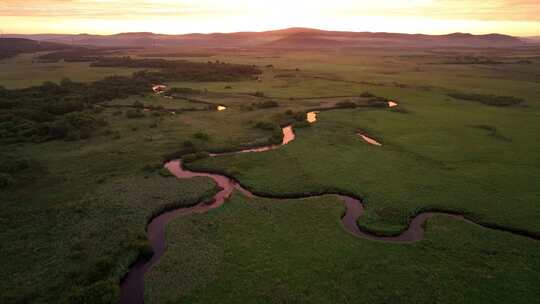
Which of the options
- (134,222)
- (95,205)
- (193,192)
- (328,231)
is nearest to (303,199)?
(328,231)

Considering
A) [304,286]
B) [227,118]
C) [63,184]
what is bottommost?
[304,286]

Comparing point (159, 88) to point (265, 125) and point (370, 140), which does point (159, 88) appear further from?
point (370, 140)

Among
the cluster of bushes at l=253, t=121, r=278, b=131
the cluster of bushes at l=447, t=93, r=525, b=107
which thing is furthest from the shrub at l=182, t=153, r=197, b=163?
the cluster of bushes at l=447, t=93, r=525, b=107

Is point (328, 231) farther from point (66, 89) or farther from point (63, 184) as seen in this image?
point (66, 89)

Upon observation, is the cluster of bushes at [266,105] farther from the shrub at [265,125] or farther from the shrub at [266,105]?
the shrub at [265,125]

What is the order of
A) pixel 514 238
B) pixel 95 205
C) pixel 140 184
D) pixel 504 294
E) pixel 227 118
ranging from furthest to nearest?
pixel 227 118 < pixel 140 184 < pixel 95 205 < pixel 514 238 < pixel 504 294

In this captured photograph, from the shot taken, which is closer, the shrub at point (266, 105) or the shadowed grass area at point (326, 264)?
the shadowed grass area at point (326, 264)

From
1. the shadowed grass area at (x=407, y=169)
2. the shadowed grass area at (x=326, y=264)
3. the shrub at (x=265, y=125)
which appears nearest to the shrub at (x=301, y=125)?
the shadowed grass area at (x=407, y=169)

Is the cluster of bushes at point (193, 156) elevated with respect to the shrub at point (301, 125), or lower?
lower
